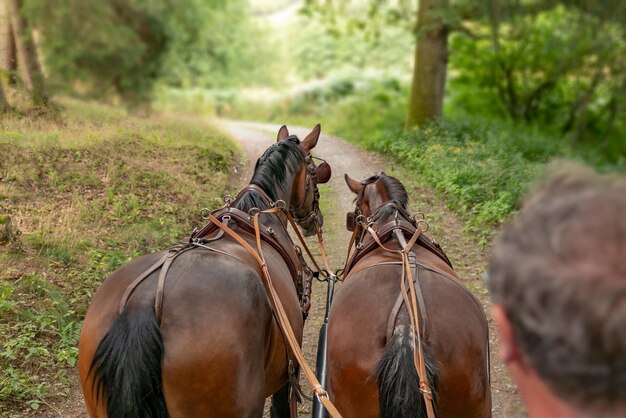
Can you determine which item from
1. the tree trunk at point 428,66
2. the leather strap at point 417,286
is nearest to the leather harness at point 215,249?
the leather strap at point 417,286

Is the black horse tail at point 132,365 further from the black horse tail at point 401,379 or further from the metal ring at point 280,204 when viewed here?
the metal ring at point 280,204

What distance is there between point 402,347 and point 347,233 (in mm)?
6138

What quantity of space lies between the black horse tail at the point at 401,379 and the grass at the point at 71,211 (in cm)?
324

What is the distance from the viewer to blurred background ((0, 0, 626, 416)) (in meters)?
4.82

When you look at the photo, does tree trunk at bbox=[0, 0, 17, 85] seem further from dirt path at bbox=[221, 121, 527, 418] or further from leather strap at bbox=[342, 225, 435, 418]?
leather strap at bbox=[342, 225, 435, 418]

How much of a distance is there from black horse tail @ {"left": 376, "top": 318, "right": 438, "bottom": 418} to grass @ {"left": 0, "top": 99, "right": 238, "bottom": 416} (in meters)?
3.24

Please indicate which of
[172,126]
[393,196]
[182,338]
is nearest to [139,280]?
[182,338]

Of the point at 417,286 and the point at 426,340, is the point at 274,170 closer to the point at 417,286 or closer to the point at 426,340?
the point at 417,286

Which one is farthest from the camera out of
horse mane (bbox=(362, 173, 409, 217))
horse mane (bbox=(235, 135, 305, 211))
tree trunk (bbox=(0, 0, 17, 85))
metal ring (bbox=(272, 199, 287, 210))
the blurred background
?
tree trunk (bbox=(0, 0, 17, 85))

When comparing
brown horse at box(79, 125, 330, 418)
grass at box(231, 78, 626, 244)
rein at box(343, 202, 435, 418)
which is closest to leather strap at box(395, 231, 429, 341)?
rein at box(343, 202, 435, 418)

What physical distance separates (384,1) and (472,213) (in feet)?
20.3

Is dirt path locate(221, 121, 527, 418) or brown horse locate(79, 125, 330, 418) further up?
brown horse locate(79, 125, 330, 418)

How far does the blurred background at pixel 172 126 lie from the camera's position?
15.8ft

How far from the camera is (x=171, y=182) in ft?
28.7
